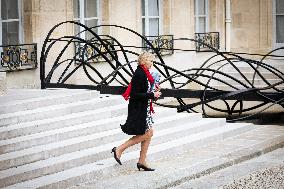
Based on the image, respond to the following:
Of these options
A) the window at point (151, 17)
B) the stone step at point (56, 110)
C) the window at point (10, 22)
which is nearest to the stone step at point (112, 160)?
the stone step at point (56, 110)

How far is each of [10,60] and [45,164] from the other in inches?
215

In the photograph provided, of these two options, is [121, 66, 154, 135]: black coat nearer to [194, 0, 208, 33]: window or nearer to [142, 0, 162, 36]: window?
[142, 0, 162, 36]: window

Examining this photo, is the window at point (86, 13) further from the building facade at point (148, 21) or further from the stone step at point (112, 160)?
the stone step at point (112, 160)

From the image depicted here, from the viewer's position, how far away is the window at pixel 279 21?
24.5 m

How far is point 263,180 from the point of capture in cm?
1073

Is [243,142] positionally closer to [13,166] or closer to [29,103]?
[29,103]

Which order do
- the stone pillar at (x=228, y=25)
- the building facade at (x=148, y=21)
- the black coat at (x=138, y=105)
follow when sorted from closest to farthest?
the black coat at (x=138, y=105), the building facade at (x=148, y=21), the stone pillar at (x=228, y=25)

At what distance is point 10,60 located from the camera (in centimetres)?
1570

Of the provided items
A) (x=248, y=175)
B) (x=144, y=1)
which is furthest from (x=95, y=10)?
(x=248, y=175)

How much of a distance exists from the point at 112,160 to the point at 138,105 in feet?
3.21

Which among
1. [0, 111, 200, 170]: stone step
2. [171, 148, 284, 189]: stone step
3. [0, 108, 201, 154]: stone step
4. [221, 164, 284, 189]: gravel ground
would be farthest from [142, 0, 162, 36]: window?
[221, 164, 284, 189]: gravel ground

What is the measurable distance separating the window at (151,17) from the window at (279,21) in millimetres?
4724

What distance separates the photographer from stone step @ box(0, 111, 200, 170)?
412 inches

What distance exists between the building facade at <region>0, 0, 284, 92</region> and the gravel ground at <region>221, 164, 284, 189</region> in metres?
4.21
